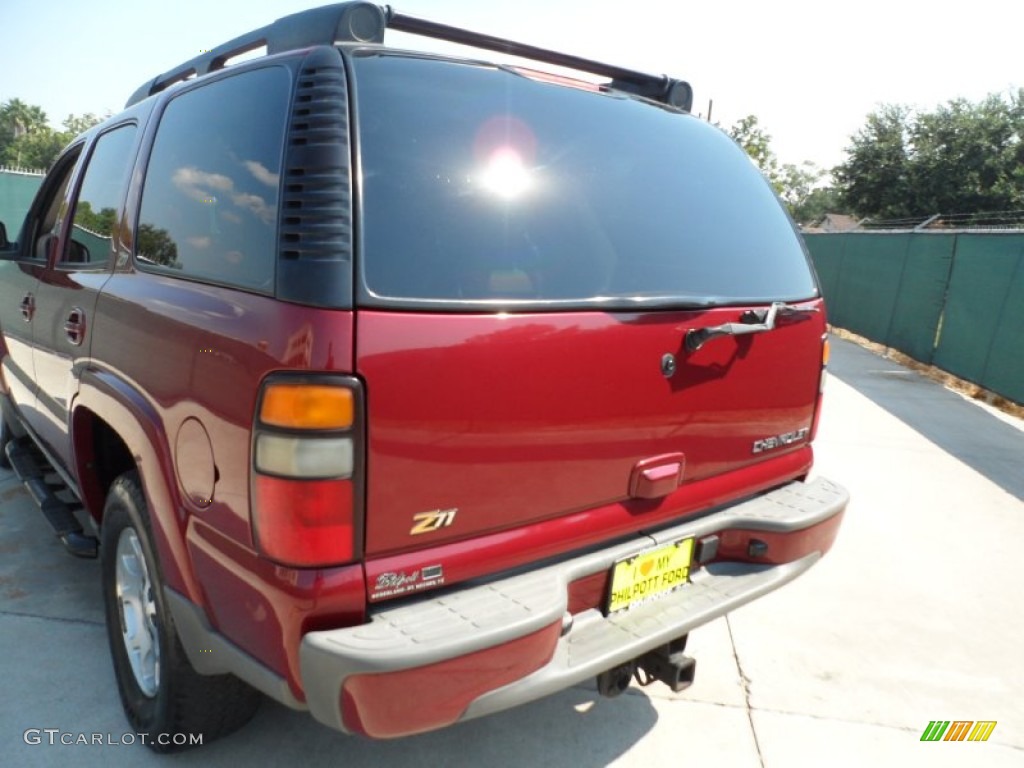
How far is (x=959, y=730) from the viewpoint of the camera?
262 cm

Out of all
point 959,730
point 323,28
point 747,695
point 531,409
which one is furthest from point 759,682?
point 323,28

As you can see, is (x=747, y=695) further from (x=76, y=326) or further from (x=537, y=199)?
(x=76, y=326)

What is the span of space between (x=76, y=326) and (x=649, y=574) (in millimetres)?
2080

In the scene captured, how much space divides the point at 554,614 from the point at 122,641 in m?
1.55

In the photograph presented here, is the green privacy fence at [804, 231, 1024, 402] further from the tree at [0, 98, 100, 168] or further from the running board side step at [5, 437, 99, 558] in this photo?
the tree at [0, 98, 100, 168]

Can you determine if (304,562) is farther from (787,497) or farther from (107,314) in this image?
(787,497)

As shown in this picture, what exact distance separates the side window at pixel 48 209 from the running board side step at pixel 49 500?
1.02 meters

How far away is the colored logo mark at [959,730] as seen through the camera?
8.48 ft

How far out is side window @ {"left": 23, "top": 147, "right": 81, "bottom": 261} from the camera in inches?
126

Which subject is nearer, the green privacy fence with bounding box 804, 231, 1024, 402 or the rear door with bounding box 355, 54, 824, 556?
the rear door with bounding box 355, 54, 824, 556

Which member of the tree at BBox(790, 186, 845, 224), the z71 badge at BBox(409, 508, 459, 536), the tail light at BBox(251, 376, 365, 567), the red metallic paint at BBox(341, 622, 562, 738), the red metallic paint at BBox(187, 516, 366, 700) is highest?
the tree at BBox(790, 186, 845, 224)

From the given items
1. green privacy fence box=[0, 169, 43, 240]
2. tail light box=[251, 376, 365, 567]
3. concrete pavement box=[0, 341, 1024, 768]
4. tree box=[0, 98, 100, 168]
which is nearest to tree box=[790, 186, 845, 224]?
tree box=[0, 98, 100, 168]

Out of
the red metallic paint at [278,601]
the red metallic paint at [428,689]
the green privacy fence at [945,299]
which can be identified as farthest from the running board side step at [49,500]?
the green privacy fence at [945,299]

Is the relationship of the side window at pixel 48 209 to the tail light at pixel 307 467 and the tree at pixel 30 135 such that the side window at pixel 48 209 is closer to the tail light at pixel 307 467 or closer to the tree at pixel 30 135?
the tail light at pixel 307 467
